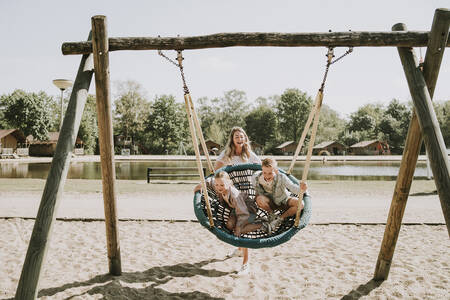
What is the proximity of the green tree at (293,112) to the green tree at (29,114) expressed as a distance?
39237 millimetres

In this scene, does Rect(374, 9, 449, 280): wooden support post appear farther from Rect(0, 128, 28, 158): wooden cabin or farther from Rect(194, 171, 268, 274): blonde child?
Rect(0, 128, 28, 158): wooden cabin

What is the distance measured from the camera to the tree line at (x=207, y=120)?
40.4 m

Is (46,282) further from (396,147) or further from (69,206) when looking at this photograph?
(396,147)

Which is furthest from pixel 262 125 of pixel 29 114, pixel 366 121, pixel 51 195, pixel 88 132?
pixel 51 195

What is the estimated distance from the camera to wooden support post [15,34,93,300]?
2322mm

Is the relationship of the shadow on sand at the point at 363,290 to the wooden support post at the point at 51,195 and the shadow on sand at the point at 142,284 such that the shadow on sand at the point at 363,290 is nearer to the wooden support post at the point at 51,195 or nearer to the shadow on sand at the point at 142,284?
the shadow on sand at the point at 142,284

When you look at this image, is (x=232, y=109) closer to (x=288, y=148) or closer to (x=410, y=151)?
(x=288, y=148)

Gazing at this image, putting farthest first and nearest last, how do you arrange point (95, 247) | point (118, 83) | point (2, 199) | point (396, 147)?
point (396, 147) < point (118, 83) < point (2, 199) < point (95, 247)

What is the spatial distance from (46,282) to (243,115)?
63.1 meters

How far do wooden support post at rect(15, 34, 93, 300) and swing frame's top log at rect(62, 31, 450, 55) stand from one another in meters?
0.39

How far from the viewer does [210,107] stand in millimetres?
67500

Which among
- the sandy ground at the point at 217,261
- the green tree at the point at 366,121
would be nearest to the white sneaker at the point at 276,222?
the sandy ground at the point at 217,261

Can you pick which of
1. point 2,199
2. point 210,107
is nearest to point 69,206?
point 2,199

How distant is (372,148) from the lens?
5353 cm
